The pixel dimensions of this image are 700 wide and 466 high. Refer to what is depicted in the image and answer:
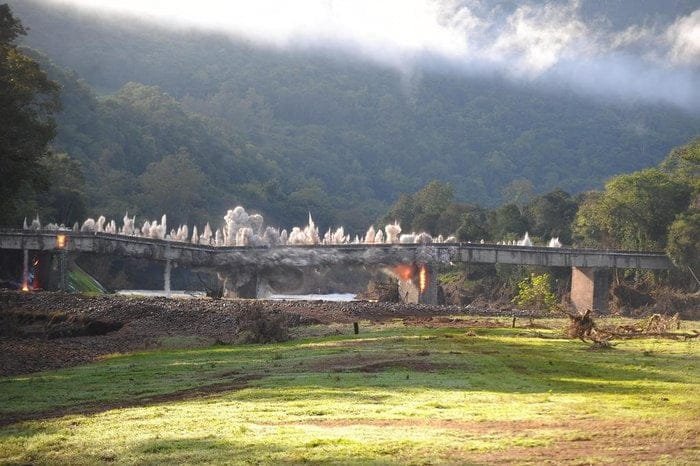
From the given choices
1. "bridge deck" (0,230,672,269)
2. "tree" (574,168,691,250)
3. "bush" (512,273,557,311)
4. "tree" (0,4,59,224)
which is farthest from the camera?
"tree" (574,168,691,250)

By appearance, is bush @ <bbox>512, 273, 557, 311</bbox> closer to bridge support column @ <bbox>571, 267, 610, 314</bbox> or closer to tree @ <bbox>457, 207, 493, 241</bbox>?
bridge support column @ <bbox>571, 267, 610, 314</bbox>

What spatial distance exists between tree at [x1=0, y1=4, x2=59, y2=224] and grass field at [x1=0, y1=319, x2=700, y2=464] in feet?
63.6

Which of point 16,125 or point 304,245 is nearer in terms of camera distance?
point 16,125

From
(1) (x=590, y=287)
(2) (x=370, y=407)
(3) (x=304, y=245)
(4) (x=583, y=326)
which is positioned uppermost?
(3) (x=304, y=245)

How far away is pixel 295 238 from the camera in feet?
368

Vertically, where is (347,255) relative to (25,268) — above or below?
above

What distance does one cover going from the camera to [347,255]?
107 metres

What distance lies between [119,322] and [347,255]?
161ft

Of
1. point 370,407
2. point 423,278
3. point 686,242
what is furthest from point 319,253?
point 370,407

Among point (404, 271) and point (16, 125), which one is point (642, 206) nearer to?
point (404, 271)

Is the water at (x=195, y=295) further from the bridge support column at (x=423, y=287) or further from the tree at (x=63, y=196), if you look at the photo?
the tree at (x=63, y=196)

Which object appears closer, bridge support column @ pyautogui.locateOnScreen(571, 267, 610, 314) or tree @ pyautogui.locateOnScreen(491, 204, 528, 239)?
bridge support column @ pyautogui.locateOnScreen(571, 267, 610, 314)

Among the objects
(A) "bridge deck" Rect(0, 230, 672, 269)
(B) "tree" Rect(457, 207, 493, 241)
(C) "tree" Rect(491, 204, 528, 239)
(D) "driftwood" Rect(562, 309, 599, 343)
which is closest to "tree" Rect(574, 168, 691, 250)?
Answer: (A) "bridge deck" Rect(0, 230, 672, 269)

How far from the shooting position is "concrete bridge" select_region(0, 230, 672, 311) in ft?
305
